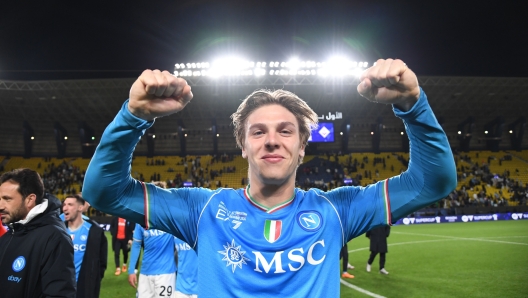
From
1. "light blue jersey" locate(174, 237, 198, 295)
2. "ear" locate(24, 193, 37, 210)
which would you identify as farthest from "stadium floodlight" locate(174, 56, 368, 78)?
"ear" locate(24, 193, 37, 210)

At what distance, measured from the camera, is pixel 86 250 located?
19.1ft

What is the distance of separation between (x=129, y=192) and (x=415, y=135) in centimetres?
149

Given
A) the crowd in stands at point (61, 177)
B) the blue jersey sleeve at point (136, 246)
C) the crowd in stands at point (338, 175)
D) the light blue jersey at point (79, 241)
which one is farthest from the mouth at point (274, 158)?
the crowd in stands at point (61, 177)

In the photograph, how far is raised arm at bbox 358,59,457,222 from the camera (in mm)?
1797

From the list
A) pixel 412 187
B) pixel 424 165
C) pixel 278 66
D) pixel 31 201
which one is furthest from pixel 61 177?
pixel 424 165

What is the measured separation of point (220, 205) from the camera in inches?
87.2

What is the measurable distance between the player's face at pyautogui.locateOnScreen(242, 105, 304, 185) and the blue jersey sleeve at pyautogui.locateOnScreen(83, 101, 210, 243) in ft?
1.34

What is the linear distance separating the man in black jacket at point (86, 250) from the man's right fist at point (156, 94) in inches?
186

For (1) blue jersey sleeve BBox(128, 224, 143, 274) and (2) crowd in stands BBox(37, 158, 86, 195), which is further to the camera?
(2) crowd in stands BBox(37, 158, 86, 195)

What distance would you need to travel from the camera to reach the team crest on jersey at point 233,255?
79.8 inches

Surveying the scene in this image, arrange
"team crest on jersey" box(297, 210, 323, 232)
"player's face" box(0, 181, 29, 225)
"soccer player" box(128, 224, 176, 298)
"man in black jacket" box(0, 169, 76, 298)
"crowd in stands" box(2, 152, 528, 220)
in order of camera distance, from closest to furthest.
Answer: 1. "team crest on jersey" box(297, 210, 323, 232)
2. "man in black jacket" box(0, 169, 76, 298)
3. "player's face" box(0, 181, 29, 225)
4. "soccer player" box(128, 224, 176, 298)
5. "crowd in stands" box(2, 152, 528, 220)

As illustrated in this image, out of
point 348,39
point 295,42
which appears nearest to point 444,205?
point 348,39

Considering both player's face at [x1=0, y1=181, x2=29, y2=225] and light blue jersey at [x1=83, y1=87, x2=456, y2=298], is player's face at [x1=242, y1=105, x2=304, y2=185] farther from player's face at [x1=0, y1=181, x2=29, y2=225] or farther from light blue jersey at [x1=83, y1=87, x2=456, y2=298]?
player's face at [x1=0, y1=181, x2=29, y2=225]

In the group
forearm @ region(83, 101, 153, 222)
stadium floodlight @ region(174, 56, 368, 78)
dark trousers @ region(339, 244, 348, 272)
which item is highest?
stadium floodlight @ region(174, 56, 368, 78)
